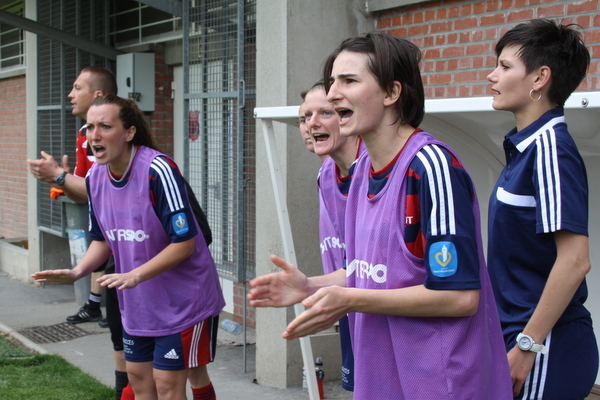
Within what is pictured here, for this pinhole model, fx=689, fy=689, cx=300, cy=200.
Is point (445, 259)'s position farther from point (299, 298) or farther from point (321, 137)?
point (321, 137)

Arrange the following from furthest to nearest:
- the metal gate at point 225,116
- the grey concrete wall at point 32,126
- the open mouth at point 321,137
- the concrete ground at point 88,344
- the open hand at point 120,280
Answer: the grey concrete wall at point 32,126 → the metal gate at point 225,116 → the concrete ground at point 88,344 → the open mouth at point 321,137 → the open hand at point 120,280

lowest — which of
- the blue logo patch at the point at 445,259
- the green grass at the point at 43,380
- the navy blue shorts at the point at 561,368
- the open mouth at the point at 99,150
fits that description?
the green grass at the point at 43,380

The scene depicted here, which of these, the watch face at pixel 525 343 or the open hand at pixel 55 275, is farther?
the open hand at pixel 55 275

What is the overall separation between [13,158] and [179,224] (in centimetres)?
872

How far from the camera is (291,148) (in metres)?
5.13

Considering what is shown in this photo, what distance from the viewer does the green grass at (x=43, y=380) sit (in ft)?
16.7

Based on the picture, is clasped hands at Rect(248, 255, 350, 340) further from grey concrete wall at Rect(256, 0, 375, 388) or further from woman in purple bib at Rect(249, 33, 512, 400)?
A: grey concrete wall at Rect(256, 0, 375, 388)

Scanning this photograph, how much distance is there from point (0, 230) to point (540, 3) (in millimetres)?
10394

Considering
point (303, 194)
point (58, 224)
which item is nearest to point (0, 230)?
point (58, 224)

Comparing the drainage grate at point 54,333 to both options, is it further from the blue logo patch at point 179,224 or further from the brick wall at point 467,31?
the brick wall at point 467,31

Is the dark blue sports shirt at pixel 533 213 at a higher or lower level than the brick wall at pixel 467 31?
lower

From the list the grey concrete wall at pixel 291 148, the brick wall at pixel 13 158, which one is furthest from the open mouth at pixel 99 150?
the brick wall at pixel 13 158

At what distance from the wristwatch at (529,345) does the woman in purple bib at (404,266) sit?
0.24m

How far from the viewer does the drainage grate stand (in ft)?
22.6
